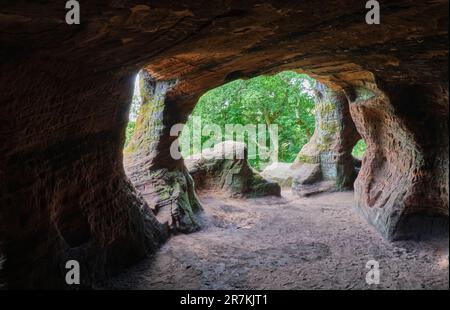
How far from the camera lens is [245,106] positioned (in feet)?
65.2

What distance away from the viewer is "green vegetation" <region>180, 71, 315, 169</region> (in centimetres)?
1950

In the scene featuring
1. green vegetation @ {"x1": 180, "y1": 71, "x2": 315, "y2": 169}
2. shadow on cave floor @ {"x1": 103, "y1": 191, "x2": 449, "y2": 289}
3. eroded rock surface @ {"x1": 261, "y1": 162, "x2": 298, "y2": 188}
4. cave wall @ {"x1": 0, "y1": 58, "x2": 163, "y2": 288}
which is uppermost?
green vegetation @ {"x1": 180, "y1": 71, "x2": 315, "y2": 169}

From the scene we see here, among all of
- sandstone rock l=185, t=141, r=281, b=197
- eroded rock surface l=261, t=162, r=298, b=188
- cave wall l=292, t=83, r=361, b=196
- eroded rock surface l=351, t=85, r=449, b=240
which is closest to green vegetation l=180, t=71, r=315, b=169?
eroded rock surface l=261, t=162, r=298, b=188

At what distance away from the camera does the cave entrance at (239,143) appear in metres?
8.65

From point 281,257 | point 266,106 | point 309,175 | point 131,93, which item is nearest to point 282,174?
point 309,175

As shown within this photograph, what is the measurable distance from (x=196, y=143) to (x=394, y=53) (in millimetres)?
16491

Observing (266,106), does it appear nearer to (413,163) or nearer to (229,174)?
(229,174)

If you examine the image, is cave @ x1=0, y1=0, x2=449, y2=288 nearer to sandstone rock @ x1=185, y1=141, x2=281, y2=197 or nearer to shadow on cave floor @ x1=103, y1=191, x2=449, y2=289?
shadow on cave floor @ x1=103, y1=191, x2=449, y2=289

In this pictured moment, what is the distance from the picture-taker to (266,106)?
65.5 feet

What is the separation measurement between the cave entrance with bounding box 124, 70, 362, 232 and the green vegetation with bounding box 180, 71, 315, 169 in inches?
2.0

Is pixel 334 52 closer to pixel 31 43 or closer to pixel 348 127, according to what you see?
pixel 31 43

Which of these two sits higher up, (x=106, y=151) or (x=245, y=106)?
(x=245, y=106)

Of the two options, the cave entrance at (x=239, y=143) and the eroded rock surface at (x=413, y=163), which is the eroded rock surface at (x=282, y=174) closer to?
the cave entrance at (x=239, y=143)

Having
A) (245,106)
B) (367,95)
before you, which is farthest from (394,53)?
(245,106)
